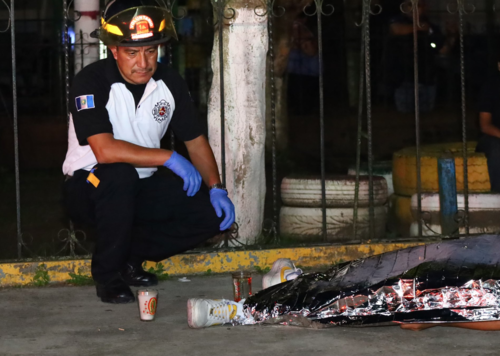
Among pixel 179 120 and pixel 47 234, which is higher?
pixel 179 120

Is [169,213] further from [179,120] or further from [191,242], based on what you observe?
[179,120]

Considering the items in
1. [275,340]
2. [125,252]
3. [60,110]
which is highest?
[60,110]

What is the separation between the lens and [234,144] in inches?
210

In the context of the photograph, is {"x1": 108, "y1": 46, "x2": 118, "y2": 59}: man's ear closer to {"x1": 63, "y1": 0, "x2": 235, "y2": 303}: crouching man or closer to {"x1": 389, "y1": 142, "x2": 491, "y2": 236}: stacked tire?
{"x1": 63, "y1": 0, "x2": 235, "y2": 303}: crouching man

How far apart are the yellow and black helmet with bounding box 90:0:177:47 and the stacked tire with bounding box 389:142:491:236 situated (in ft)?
7.30

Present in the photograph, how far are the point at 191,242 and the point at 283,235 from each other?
136cm

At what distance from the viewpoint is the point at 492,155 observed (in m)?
5.94

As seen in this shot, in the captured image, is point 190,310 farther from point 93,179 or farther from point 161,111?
point 161,111

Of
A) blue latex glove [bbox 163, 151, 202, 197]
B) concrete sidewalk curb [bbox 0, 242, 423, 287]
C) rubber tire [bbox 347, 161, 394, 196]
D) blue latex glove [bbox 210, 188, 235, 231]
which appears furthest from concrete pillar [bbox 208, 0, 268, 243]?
rubber tire [bbox 347, 161, 394, 196]

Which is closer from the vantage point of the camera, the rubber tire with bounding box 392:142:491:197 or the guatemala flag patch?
the guatemala flag patch

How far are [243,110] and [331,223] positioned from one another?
3.24ft

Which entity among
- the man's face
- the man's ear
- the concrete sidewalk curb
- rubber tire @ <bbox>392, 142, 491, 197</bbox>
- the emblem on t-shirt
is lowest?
the concrete sidewalk curb

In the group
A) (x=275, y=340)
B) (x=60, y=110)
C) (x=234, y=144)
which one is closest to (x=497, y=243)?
(x=275, y=340)

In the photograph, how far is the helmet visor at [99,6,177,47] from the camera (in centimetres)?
426
